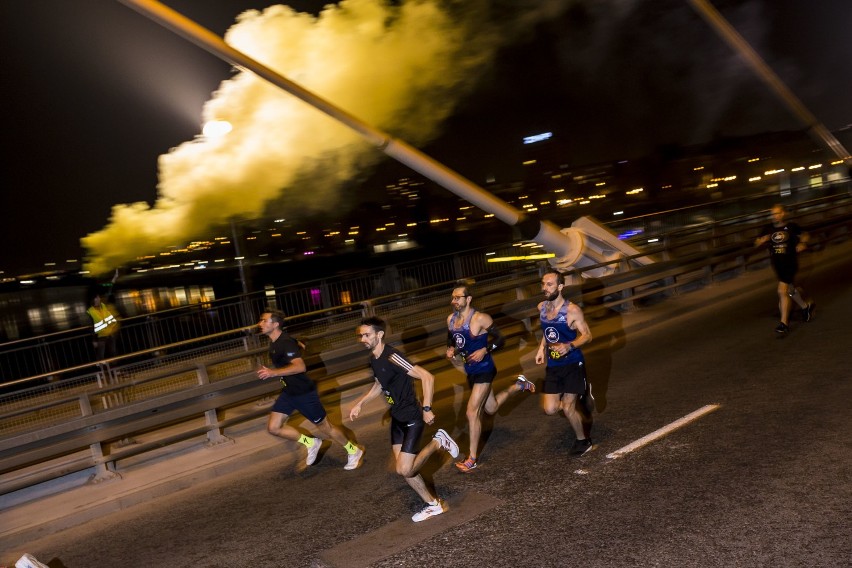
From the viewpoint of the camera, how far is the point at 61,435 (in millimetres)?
7230

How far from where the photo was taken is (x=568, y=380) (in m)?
6.60

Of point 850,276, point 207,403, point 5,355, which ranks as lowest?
point 850,276

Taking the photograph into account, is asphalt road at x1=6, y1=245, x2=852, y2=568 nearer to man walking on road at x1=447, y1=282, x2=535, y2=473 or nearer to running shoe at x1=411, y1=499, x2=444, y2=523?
running shoe at x1=411, y1=499, x2=444, y2=523

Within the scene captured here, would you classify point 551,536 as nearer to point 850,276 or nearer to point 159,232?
point 850,276

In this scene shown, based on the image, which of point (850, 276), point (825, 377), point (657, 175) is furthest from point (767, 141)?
point (825, 377)

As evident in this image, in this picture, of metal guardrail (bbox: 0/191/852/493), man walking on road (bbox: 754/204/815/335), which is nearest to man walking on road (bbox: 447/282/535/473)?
metal guardrail (bbox: 0/191/852/493)

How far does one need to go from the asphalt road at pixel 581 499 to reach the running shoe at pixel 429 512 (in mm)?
80

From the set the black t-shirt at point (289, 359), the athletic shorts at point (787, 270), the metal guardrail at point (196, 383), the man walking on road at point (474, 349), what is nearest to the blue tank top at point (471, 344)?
the man walking on road at point (474, 349)

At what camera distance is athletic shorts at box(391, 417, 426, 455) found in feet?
18.5

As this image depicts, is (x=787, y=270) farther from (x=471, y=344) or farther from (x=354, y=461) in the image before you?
(x=354, y=461)

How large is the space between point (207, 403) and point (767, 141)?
97.6 meters

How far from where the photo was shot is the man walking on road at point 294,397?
7223 mm

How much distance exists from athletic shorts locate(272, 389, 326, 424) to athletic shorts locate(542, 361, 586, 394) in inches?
98.2

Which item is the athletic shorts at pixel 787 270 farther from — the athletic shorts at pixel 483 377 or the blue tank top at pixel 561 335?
the athletic shorts at pixel 483 377
